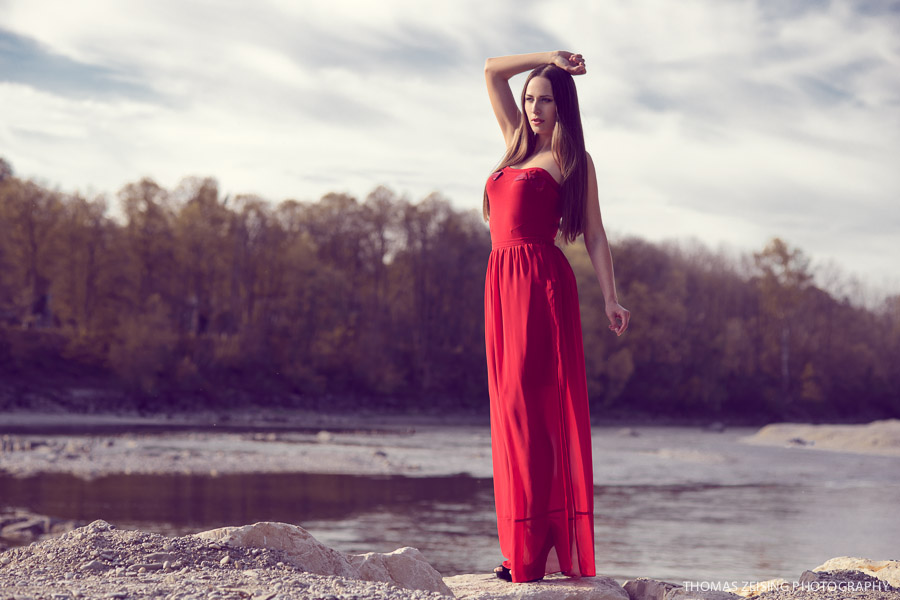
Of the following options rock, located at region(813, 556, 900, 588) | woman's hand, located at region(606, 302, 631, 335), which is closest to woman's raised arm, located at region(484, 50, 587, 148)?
woman's hand, located at region(606, 302, 631, 335)

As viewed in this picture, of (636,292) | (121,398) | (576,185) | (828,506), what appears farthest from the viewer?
(636,292)

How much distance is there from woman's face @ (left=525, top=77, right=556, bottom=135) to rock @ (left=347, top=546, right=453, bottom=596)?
255 cm

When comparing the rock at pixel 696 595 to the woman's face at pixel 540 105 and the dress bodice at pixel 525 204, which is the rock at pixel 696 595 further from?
the woman's face at pixel 540 105

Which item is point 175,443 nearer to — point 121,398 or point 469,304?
point 121,398

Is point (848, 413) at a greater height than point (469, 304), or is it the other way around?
point (469, 304)

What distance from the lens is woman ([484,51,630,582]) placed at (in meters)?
4.73

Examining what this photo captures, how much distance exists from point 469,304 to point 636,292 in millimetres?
12712

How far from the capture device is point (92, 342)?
47.4 metres

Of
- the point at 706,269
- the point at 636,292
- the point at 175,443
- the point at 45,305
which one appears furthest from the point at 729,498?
the point at 706,269

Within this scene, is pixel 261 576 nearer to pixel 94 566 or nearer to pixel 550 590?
pixel 94 566

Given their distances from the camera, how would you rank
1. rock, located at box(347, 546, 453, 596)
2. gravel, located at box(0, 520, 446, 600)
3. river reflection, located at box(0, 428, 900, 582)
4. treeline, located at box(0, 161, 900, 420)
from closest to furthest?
gravel, located at box(0, 520, 446, 600)
rock, located at box(347, 546, 453, 596)
river reflection, located at box(0, 428, 900, 582)
treeline, located at box(0, 161, 900, 420)

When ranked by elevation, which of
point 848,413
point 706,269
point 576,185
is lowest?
point 848,413

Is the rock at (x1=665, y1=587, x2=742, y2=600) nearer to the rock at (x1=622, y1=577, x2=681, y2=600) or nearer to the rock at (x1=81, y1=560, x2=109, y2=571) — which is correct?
the rock at (x1=622, y1=577, x2=681, y2=600)

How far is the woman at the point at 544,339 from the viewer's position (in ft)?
15.5
